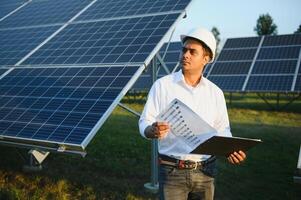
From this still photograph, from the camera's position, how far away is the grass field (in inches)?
253

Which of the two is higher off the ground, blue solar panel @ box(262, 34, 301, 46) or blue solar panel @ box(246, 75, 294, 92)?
blue solar panel @ box(262, 34, 301, 46)

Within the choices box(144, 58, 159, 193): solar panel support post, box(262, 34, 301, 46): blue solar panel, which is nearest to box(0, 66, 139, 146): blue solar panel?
box(144, 58, 159, 193): solar panel support post

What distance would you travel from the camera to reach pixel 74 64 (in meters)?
6.98

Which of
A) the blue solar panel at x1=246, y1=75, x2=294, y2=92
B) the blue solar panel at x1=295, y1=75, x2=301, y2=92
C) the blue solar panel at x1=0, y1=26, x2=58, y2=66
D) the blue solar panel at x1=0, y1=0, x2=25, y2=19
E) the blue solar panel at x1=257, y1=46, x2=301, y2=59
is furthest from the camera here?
the blue solar panel at x1=257, y1=46, x2=301, y2=59

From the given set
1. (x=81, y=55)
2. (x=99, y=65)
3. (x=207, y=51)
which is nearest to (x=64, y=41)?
(x=81, y=55)

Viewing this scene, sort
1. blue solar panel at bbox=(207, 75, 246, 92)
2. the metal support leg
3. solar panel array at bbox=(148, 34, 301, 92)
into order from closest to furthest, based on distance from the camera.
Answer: the metal support leg, solar panel array at bbox=(148, 34, 301, 92), blue solar panel at bbox=(207, 75, 246, 92)

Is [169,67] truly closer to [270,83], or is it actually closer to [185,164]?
[270,83]

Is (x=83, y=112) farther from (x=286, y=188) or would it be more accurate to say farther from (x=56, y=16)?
(x=56, y=16)

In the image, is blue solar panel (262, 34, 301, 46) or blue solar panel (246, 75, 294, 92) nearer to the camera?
blue solar panel (246, 75, 294, 92)

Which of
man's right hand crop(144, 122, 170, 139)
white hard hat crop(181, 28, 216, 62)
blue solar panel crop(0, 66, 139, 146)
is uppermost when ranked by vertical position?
white hard hat crop(181, 28, 216, 62)

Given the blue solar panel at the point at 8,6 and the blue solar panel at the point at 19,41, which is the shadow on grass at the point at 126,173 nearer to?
the blue solar panel at the point at 19,41

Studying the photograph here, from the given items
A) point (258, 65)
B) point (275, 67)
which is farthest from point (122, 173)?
point (258, 65)

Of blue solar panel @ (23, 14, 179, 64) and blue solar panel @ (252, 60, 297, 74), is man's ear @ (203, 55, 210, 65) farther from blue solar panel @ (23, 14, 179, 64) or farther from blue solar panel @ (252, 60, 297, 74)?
blue solar panel @ (252, 60, 297, 74)

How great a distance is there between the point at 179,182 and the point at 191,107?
69 centimetres
